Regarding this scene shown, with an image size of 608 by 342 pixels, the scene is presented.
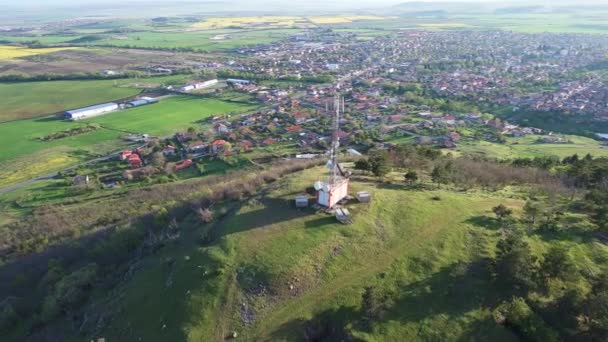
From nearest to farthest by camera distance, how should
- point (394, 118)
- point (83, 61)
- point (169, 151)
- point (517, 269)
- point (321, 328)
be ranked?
point (321, 328), point (517, 269), point (169, 151), point (394, 118), point (83, 61)

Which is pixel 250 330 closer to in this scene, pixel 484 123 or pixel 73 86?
pixel 484 123

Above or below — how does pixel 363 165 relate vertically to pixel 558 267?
above

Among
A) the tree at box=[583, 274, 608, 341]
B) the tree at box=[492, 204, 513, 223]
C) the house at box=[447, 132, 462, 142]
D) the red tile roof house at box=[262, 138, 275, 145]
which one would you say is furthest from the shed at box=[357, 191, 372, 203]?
the house at box=[447, 132, 462, 142]

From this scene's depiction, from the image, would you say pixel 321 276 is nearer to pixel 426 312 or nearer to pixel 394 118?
pixel 426 312

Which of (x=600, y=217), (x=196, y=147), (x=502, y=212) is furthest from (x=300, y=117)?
(x=600, y=217)

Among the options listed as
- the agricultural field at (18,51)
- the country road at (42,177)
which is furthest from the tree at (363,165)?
the agricultural field at (18,51)

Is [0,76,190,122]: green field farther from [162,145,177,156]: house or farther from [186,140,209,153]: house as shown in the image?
[186,140,209,153]: house

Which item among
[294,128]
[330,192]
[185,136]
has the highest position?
[330,192]

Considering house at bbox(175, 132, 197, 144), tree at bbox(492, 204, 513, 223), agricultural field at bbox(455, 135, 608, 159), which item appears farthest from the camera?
house at bbox(175, 132, 197, 144)
